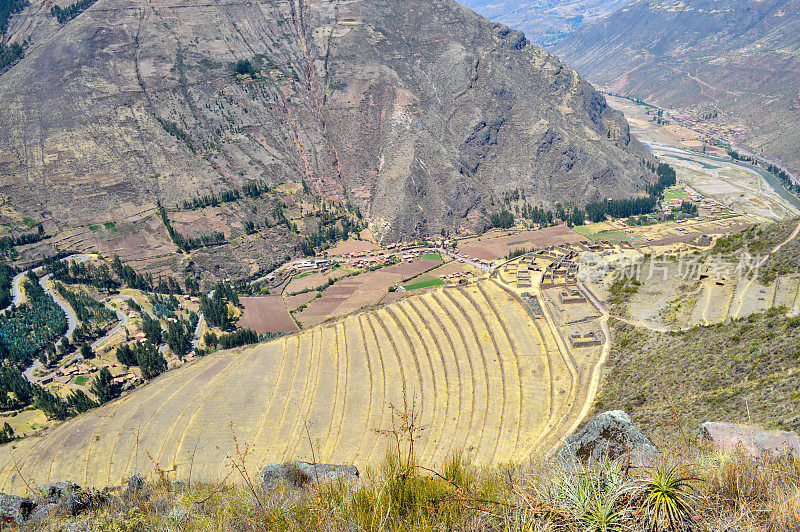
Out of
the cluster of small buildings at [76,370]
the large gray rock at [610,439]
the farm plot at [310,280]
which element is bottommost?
the cluster of small buildings at [76,370]

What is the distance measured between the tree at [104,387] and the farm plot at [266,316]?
767 inches

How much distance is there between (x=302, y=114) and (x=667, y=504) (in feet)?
408

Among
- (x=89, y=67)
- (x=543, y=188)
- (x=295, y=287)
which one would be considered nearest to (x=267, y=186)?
(x=295, y=287)

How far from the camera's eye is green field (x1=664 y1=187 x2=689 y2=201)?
11729 centimetres

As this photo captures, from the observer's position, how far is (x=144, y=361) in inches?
2338

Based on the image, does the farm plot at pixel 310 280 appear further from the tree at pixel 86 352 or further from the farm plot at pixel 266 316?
the tree at pixel 86 352

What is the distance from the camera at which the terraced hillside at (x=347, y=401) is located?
33.7m

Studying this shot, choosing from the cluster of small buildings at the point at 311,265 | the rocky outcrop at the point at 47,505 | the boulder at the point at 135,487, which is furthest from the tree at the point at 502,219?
the rocky outcrop at the point at 47,505

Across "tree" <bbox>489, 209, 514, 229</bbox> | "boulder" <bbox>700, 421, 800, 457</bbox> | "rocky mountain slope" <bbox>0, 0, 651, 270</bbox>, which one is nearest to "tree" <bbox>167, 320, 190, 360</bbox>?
"rocky mountain slope" <bbox>0, 0, 651, 270</bbox>

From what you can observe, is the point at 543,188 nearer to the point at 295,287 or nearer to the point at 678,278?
the point at 295,287

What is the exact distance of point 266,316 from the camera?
7644cm

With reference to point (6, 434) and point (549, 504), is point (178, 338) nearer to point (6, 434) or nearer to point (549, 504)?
point (6, 434)

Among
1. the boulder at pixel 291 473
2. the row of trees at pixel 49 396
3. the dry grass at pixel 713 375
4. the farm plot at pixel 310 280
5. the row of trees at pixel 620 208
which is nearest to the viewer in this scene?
the boulder at pixel 291 473

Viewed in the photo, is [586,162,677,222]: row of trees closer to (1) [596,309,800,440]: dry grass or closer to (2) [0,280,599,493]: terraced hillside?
(2) [0,280,599,493]: terraced hillside
